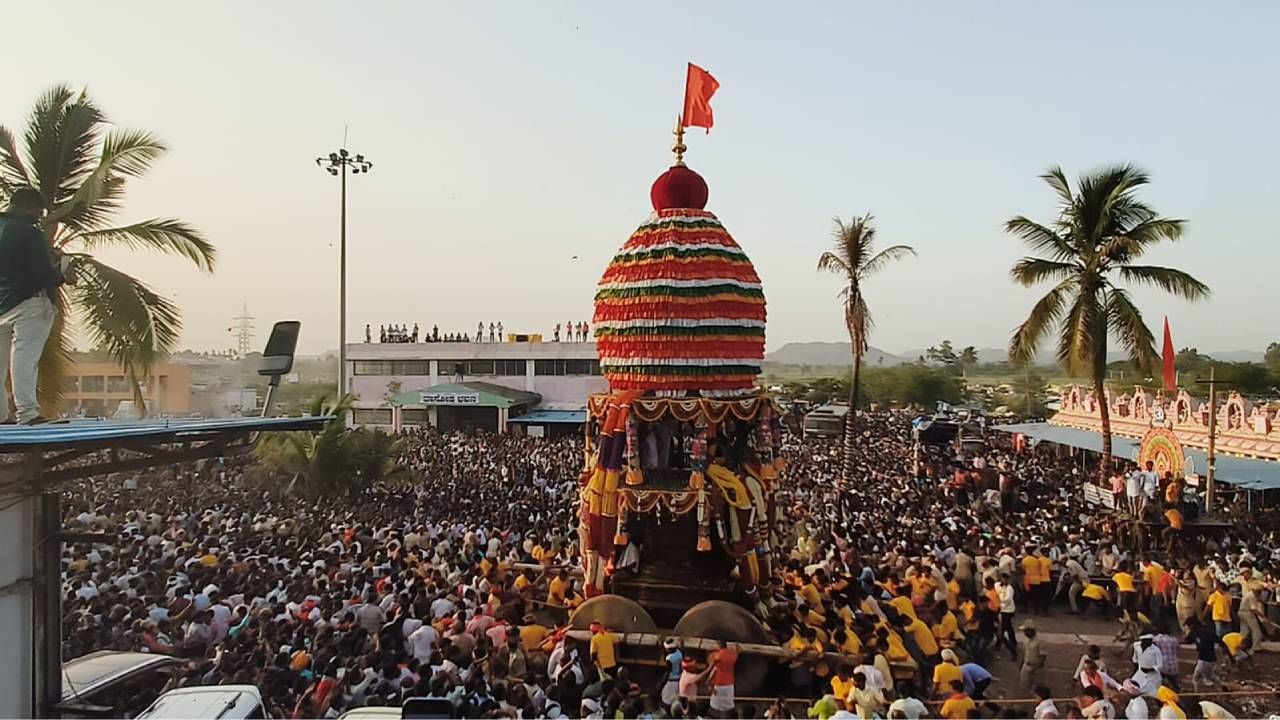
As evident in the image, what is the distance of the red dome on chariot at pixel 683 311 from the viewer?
36.9 ft

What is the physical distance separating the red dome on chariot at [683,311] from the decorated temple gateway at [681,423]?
15mm

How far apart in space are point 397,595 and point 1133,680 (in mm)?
8634

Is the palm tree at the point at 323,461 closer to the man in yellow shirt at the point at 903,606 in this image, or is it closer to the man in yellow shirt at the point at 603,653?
the man in yellow shirt at the point at 603,653

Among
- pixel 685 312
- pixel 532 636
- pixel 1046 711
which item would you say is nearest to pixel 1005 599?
pixel 1046 711

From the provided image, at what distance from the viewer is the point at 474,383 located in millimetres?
41844

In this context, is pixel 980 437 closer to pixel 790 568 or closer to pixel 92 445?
pixel 790 568

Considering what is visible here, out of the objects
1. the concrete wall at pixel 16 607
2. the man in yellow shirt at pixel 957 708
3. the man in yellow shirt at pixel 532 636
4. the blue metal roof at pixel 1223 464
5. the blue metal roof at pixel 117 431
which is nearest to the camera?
the blue metal roof at pixel 117 431

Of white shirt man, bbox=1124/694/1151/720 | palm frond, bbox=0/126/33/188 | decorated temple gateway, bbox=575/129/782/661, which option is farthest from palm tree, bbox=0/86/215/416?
white shirt man, bbox=1124/694/1151/720

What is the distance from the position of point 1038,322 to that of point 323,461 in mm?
17780

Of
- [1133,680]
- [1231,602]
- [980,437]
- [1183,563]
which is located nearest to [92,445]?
[1133,680]

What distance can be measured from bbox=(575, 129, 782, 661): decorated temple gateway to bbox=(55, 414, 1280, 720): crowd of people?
0.97 meters

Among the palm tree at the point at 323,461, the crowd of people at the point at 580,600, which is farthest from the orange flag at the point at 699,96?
the palm tree at the point at 323,461

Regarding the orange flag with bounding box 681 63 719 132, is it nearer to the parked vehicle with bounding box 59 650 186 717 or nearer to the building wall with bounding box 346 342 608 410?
the parked vehicle with bounding box 59 650 186 717

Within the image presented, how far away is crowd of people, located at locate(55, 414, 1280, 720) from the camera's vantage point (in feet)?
28.7
